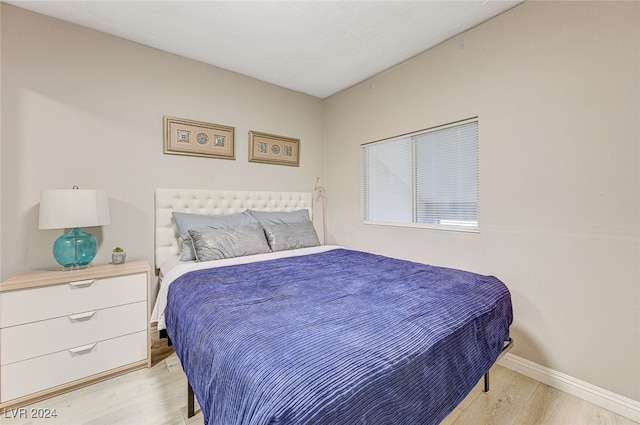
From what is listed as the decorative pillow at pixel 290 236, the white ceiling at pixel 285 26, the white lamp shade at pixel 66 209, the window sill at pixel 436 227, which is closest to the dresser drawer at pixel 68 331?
the white lamp shade at pixel 66 209

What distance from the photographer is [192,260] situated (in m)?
2.42

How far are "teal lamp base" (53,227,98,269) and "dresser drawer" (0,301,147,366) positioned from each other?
0.44 m

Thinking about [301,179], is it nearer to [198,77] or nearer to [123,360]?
[198,77]

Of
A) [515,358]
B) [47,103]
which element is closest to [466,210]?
[515,358]

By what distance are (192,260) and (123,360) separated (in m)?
0.84

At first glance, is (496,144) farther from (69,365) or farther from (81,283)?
(69,365)

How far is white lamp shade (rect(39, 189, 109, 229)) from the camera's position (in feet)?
6.16

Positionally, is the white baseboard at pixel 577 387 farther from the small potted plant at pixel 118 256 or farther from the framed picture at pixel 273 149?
the small potted plant at pixel 118 256

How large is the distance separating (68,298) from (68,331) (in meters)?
0.22

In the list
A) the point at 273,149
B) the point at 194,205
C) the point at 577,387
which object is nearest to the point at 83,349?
the point at 194,205

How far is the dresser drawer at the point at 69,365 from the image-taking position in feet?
5.38

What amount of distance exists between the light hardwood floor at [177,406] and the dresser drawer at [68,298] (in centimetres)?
54

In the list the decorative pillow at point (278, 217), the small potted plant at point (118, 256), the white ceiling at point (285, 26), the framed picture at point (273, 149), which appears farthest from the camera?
the framed picture at point (273, 149)

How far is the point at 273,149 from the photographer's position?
3369 mm
